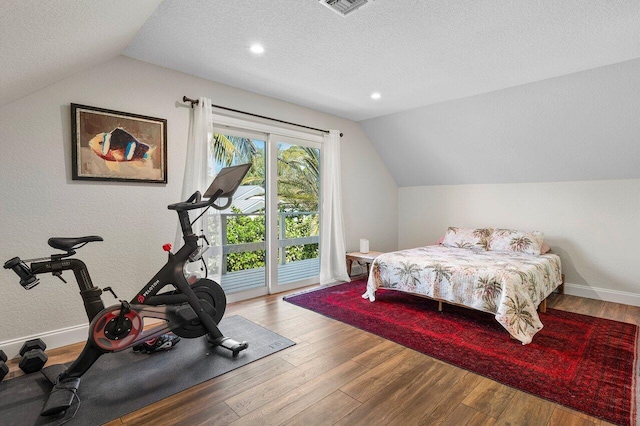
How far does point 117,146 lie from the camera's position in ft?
9.41

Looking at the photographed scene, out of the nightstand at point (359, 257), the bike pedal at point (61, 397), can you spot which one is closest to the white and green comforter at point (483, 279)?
the nightstand at point (359, 257)

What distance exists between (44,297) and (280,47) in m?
2.75

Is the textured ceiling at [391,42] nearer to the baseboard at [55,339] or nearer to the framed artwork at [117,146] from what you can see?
the framed artwork at [117,146]

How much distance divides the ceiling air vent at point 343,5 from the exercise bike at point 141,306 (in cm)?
127

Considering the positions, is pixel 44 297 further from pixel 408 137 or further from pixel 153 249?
pixel 408 137

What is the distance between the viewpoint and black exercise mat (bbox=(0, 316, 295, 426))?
1.80 meters

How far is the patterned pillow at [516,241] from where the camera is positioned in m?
4.02

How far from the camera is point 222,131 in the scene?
363 centimetres

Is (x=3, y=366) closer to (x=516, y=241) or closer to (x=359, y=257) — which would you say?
(x=359, y=257)

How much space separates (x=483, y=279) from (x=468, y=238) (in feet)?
5.35

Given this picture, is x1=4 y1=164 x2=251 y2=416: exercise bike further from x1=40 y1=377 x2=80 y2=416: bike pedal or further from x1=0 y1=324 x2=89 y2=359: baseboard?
x1=0 y1=324 x2=89 y2=359: baseboard

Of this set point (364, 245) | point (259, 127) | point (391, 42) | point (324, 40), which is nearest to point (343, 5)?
point (324, 40)

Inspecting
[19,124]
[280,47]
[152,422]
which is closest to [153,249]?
[19,124]

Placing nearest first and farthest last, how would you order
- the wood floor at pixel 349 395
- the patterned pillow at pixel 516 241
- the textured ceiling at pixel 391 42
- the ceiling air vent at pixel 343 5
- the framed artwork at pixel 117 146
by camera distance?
1. the wood floor at pixel 349 395
2. the ceiling air vent at pixel 343 5
3. the textured ceiling at pixel 391 42
4. the framed artwork at pixel 117 146
5. the patterned pillow at pixel 516 241
